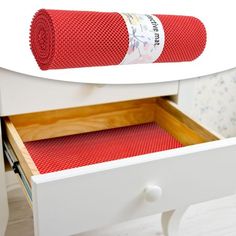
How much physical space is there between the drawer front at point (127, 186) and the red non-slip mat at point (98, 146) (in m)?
0.17

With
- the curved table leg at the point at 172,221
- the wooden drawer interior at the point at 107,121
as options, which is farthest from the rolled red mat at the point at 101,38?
the curved table leg at the point at 172,221

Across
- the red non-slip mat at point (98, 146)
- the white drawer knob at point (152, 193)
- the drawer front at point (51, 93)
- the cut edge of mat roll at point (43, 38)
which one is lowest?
the red non-slip mat at point (98, 146)

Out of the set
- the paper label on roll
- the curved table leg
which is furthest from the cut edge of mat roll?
the curved table leg

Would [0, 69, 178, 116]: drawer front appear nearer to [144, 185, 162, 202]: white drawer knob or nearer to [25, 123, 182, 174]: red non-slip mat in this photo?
[25, 123, 182, 174]: red non-slip mat

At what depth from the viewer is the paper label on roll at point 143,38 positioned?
2.46 feet

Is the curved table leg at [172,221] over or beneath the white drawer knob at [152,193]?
beneath

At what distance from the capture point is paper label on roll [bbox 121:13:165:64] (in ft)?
2.46

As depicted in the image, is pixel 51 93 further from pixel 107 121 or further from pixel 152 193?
pixel 152 193

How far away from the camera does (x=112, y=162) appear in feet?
2.11

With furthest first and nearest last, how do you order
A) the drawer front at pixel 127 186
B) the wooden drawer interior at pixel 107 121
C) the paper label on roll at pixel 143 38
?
1. the wooden drawer interior at pixel 107 121
2. the paper label on roll at pixel 143 38
3. the drawer front at pixel 127 186

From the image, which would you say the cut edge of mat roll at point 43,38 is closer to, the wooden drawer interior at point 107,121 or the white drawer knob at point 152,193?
the wooden drawer interior at point 107,121

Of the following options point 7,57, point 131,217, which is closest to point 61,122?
point 7,57

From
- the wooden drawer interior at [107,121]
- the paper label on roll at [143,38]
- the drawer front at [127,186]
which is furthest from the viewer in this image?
the wooden drawer interior at [107,121]

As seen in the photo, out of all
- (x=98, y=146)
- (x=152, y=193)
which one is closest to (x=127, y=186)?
(x=152, y=193)
